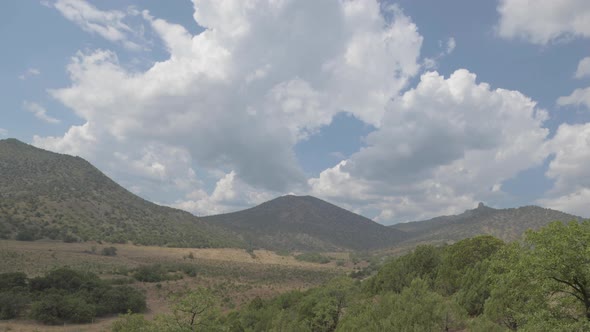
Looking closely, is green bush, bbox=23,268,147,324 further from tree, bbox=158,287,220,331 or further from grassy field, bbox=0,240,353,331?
tree, bbox=158,287,220,331

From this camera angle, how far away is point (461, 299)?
2703cm

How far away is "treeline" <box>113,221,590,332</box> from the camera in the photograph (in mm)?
13406

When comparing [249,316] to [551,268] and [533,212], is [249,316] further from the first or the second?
[533,212]

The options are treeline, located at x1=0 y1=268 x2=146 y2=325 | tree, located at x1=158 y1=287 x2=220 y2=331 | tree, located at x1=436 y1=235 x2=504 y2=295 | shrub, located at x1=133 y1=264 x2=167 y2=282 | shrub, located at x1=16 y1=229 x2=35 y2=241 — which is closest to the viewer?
tree, located at x1=158 y1=287 x2=220 y2=331

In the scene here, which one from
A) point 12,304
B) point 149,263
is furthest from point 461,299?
point 149,263

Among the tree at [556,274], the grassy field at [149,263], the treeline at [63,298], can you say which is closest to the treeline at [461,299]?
the tree at [556,274]

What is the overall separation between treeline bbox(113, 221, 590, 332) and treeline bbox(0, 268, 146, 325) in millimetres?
16229

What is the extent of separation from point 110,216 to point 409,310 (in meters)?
104

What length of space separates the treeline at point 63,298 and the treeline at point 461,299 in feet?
53.2

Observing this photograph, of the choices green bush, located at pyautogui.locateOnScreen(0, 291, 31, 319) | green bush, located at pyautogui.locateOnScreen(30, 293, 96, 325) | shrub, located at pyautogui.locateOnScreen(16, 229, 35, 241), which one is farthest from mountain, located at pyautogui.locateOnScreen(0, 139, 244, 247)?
green bush, located at pyautogui.locateOnScreen(30, 293, 96, 325)

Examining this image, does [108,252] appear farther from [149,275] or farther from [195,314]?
[195,314]

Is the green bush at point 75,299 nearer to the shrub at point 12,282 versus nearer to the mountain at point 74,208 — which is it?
the shrub at point 12,282

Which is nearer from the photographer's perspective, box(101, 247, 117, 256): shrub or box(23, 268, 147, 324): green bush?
box(23, 268, 147, 324): green bush

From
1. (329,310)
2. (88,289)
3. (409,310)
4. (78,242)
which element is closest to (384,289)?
(329,310)
